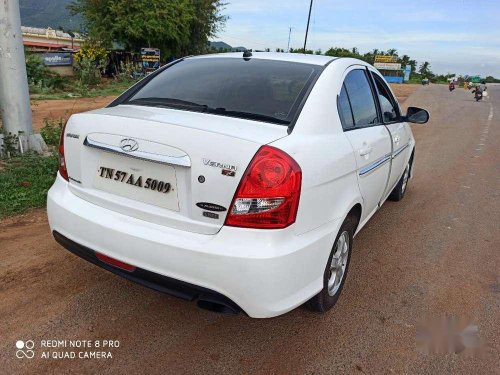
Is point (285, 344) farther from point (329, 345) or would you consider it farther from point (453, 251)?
point (453, 251)

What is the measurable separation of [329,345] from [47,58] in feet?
71.4

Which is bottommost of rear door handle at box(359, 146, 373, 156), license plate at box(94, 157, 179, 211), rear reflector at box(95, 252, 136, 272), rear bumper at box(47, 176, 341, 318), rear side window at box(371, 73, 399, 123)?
rear reflector at box(95, 252, 136, 272)

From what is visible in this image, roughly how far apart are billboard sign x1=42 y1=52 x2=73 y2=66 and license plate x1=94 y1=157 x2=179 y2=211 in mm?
20001

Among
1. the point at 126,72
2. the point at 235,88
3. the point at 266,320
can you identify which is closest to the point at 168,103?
the point at 235,88

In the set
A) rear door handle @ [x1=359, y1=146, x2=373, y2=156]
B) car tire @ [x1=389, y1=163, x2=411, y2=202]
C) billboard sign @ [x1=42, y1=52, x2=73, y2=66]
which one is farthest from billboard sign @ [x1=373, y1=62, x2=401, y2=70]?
rear door handle @ [x1=359, y1=146, x2=373, y2=156]

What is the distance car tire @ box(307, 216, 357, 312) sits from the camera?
2611mm

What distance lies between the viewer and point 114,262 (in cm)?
229

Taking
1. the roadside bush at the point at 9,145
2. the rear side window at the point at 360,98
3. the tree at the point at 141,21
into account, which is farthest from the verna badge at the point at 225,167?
the tree at the point at 141,21

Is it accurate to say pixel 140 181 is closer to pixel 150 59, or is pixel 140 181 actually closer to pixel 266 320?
pixel 266 320

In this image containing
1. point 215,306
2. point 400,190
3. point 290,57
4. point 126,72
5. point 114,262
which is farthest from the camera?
point 126,72

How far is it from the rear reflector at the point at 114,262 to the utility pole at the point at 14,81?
4.07 m

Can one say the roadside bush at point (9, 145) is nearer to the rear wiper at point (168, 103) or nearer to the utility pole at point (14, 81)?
the utility pole at point (14, 81)

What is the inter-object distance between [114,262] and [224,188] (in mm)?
798

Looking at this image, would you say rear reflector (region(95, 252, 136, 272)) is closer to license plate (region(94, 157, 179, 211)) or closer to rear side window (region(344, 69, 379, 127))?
license plate (region(94, 157, 179, 211))
